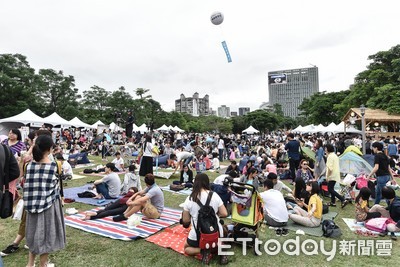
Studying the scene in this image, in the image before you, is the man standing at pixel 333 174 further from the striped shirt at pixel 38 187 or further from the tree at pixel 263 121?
the tree at pixel 263 121

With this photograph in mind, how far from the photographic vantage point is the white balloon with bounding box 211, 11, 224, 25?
33.5 ft

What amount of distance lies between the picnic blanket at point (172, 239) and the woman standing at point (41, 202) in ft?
4.94

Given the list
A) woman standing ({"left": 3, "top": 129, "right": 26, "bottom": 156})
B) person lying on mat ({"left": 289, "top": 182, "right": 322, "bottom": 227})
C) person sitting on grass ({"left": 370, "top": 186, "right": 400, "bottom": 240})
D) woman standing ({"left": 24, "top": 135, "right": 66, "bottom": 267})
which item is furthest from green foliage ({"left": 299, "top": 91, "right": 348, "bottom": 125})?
woman standing ({"left": 24, "top": 135, "right": 66, "bottom": 267})

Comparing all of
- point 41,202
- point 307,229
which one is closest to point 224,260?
point 307,229

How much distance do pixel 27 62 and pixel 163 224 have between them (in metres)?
36.1

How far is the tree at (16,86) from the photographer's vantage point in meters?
28.8

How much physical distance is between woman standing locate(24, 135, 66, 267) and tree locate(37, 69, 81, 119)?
1396 inches

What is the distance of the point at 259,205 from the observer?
3658 millimetres

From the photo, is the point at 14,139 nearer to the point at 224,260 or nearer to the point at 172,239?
the point at 172,239

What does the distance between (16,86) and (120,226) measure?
32.7 m

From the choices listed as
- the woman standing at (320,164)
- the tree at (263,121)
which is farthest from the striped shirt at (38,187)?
the tree at (263,121)

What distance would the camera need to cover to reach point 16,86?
96.8 ft

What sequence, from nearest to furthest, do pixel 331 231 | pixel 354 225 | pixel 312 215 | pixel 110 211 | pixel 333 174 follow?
pixel 331 231 < pixel 312 215 < pixel 354 225 < pixel 110 211 < pixel 333 174

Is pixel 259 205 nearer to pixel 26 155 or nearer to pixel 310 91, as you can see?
pixel 26 155
